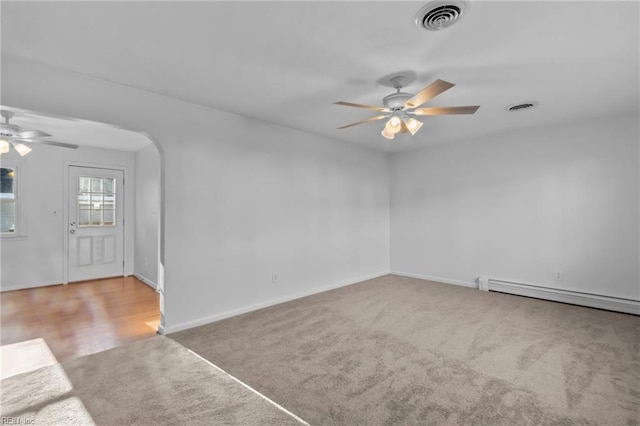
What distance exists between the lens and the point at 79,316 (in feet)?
12.2

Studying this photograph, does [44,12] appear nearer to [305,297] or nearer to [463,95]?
[463,95]

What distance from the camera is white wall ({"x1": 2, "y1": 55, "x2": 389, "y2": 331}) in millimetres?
2723

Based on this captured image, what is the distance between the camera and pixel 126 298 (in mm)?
4543

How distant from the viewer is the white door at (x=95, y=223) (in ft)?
18.2

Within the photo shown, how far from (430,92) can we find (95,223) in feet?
20.8

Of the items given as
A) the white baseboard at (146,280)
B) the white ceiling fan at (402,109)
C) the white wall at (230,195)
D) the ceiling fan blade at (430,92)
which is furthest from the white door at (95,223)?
the ceiling fan blade at (430,92)

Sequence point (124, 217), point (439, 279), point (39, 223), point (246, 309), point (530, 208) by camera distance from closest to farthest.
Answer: point (246, 309)
point (530, 208)
point (39, 223)
point (439, 279)
point (124, 217)

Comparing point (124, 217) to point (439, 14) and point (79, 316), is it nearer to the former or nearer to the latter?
point (79, 316)

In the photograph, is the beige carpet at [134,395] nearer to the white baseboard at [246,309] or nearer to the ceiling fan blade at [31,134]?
the white baseboard at [246,309]

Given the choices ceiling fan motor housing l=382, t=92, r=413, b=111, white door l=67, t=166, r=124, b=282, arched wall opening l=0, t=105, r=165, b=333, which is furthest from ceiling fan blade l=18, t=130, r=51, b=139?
ceiling fan motor housing l=382, t=92, r=413, b=111

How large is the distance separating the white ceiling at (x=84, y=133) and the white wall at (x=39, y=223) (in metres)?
0.46

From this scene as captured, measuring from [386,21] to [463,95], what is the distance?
1.59m

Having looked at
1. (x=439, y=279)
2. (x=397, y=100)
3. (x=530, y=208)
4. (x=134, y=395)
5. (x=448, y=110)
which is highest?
(x=397, y=100)

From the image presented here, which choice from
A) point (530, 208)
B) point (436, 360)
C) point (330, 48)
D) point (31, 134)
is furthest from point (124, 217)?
point (530, 208)
